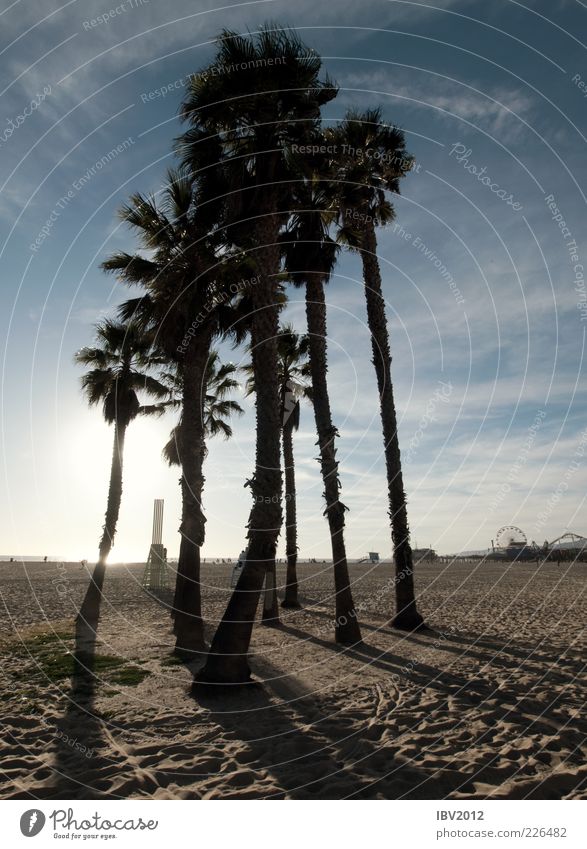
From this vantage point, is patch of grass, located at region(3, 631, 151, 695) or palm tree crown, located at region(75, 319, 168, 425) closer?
patch of grass, located at region(3, 631, 151, 695)

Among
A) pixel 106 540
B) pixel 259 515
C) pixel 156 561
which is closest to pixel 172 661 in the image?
pixel 259 515

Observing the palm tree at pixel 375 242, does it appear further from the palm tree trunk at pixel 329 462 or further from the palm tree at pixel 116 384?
the palm tree at pixel 116 384

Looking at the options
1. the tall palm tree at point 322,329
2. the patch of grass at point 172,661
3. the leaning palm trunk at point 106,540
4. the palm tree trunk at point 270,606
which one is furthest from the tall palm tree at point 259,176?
the leaning palm trunk at point 106,540

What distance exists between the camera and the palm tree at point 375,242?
17.0m

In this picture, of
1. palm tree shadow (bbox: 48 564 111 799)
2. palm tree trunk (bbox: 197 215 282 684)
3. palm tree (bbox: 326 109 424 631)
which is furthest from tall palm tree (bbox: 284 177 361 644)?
palm tree shadow (bbox: 48 564 111 799)

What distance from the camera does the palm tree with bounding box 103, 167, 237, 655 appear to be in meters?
14.3

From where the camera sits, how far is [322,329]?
16141 millimetres

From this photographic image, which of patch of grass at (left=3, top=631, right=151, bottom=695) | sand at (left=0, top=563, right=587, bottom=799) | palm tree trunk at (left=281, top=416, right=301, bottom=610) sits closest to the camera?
sand at (left=0, top=563, right=587, bottom=799)

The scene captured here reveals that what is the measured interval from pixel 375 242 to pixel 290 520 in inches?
456

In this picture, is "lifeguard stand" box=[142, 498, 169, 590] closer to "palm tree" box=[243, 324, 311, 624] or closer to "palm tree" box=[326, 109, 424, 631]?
"palm tree" box=[243, 324, 311, 624]

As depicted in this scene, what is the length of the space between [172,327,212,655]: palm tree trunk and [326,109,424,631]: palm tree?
19.0ft

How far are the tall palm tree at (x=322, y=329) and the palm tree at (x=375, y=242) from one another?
4.18 feet

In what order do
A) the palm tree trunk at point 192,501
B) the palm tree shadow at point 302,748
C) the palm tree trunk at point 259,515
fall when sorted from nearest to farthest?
the palm tree shadow at point 302,748 < the palm tree trunk at point 259,515 < the palm tree trunk at point 192,501

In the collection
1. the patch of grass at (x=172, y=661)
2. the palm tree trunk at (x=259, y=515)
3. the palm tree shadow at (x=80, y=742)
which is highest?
the palm tree trunk at (x=259, y=515)
